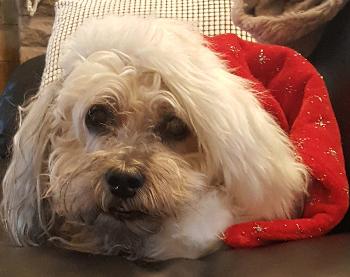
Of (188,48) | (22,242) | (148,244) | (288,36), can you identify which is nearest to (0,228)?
(22,242)

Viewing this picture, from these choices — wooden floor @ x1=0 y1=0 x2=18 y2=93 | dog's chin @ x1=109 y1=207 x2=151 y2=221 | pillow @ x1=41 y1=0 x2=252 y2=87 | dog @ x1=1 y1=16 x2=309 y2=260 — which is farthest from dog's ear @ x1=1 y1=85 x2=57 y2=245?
wooden floor @ x1=0 y1=0 x2=18 y2=93

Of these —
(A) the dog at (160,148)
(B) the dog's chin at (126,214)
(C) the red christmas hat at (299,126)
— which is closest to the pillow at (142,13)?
(C) the red christmas hat at (299,126)

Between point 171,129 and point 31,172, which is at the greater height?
point 171,129

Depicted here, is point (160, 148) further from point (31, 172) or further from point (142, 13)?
point (142, 13)

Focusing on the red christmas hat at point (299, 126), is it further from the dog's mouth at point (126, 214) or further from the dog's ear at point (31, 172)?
the dog's ear at point (31, 172)

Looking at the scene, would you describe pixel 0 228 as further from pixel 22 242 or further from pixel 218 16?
pixel 218 16

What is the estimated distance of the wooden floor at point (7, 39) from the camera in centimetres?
245

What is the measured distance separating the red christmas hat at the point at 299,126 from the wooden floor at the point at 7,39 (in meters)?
1.63

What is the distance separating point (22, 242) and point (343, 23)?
0.68 m

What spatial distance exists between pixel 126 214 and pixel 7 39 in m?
1.84

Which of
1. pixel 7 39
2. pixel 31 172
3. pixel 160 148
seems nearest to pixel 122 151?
pixel 160 148

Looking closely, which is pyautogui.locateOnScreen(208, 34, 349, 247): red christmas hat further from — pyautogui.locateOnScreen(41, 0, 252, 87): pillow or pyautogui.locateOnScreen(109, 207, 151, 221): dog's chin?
pyautogui.locateOnScreen(41, 0, 252, 87): pillow

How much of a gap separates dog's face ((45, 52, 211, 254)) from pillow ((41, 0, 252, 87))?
1.68 feet

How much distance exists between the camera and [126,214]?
83 cm
